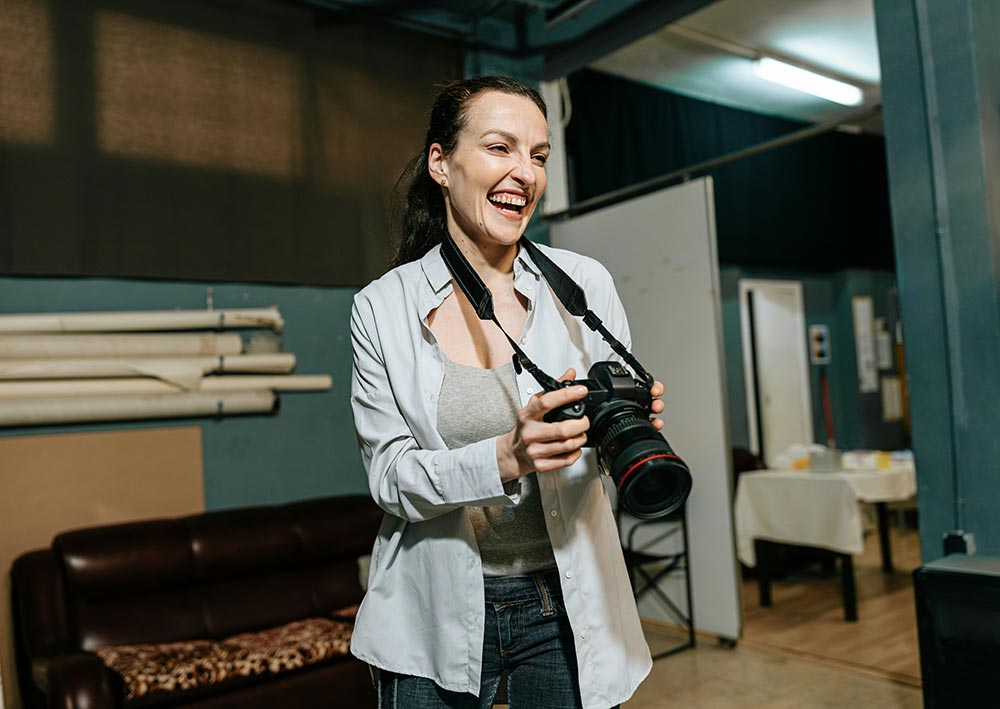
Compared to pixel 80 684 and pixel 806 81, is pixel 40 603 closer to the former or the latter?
pixel 80 684

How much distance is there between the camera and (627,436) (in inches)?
35.9

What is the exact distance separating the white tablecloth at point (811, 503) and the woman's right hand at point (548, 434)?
350cm

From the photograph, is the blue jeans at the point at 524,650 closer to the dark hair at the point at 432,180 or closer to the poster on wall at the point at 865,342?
the dark hair at the point at 432,180

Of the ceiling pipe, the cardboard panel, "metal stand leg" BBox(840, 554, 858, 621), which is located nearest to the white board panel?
"metal stand leg" BBox(840, 554, 858, 621)

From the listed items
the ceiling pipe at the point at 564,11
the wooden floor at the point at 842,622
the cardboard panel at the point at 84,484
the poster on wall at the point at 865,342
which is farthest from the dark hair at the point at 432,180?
the poster on wall at the point at 865,342

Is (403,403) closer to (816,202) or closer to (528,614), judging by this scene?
(528,614)

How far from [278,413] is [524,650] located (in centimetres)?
285

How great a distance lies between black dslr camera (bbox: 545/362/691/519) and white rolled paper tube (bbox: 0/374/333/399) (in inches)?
108

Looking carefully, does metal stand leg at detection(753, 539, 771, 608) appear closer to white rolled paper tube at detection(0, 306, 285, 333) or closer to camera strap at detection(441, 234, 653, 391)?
white rolled paper tube at detection(0, 306, 285, 333)

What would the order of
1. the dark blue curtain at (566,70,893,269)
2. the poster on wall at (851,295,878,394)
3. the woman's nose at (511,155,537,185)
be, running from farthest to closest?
the poster on wall at (851,295,878,394), the dark blue curtain at (566,70,893,269), the woman's nose at (511,155,537,185)

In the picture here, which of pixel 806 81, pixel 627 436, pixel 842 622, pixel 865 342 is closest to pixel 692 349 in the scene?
pixel 842 622

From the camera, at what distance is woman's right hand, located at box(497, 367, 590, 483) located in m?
0.86

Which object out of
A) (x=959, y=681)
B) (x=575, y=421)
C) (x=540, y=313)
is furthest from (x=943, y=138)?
(x=575, y=421)

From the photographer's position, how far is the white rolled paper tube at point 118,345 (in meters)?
3.00
